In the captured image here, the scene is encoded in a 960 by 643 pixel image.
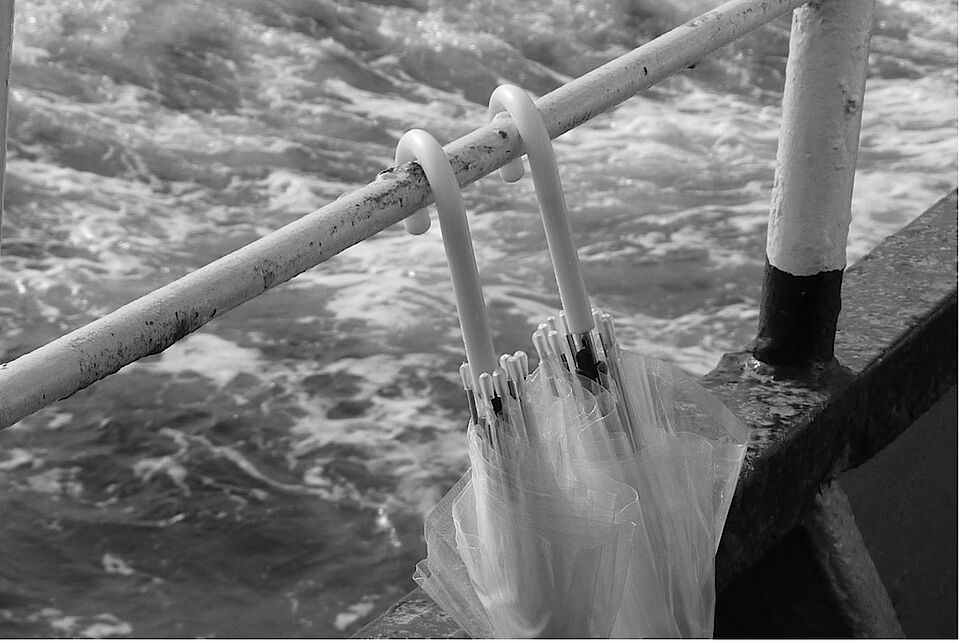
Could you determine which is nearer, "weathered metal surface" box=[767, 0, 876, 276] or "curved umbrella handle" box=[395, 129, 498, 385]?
"curved umbrella handle" box=[395, 129, 498, 385]

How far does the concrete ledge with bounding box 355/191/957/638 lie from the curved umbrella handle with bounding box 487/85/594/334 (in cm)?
50

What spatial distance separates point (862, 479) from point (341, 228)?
131cm

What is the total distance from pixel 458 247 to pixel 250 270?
0.16 metres

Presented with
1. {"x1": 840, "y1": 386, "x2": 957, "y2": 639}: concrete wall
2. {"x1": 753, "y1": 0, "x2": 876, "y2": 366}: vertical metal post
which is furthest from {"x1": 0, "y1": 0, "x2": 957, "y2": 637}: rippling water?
{"x1": 753, "y1": 0, "x2": 876, "y2": 366}: vertical metal post

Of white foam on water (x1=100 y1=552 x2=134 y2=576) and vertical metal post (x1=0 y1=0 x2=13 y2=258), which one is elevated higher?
white foam on water (x1=100 y1=552 x2=134 y2=576)

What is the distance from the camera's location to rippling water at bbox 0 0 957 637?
3643mm

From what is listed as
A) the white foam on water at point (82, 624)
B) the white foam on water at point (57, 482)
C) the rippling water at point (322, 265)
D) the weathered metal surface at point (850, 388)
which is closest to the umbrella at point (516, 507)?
the weathered metal surface at point (850, 388)

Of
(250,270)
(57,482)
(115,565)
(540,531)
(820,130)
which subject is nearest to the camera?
(250,270)

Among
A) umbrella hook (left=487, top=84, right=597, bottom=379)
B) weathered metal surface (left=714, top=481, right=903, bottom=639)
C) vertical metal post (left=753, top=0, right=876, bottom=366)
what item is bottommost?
weathered metal surface (left=714, top=481, right=903, bottom=639)

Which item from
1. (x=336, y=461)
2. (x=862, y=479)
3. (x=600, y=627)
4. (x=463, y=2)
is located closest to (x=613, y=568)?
(x=600, y=627)

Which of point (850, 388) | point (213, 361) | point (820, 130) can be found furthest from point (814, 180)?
point (213, 361)

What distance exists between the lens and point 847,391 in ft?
6.02

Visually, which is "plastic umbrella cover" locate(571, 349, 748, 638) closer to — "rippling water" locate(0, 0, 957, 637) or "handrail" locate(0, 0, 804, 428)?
"handrail" locate(0, 0, 804, 428)

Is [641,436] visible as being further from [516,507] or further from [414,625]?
[414,625]
